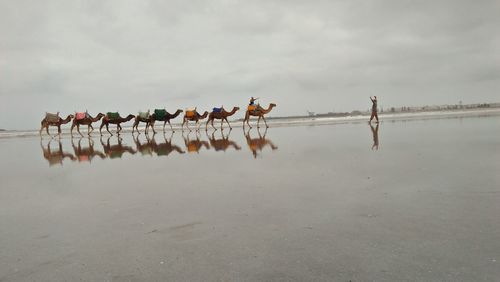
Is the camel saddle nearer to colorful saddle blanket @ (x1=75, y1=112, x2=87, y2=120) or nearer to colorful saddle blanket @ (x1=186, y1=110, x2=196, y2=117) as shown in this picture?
colorful saddle blanket @ (x1=75, y1=112, x2=87, y2=120)

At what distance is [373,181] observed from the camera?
5422 millimetres

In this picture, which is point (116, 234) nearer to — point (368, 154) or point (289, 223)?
point (289, 223)

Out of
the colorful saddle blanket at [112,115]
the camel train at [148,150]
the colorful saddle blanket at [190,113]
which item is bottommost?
the camel train at [148,150]

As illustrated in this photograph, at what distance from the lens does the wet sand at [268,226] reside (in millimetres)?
2646

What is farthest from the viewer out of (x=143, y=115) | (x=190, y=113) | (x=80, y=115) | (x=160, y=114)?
(x=160, y=114)

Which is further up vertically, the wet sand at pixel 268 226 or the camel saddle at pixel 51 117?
the camel saddle at pixel 51 117

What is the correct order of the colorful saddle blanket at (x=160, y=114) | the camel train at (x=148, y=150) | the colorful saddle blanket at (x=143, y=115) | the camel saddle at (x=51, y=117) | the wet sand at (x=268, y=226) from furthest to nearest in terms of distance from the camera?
1. the colorful saddle blanket at (x=160, y=114)
2. the colorful saddle blanket at (x=143, y=115)
3. the camel saddle at (x=51, y=117)
4. the camel train at (x=148, y=150)
5. the wet sand at (x=268, y=226)

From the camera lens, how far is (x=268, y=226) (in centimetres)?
360

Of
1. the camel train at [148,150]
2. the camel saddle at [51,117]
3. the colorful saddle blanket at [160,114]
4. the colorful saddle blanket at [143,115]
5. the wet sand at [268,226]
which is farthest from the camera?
the colorful saddle blanket at [160,114]

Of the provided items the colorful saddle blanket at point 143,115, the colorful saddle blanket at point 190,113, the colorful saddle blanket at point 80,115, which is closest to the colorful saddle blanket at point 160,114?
the colorful saddle blanket at point 143,115

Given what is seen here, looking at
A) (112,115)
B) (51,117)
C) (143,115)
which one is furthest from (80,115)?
(143,115)

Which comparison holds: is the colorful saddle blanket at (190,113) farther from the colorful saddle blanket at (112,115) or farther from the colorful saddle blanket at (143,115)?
the colorful saddle blanket at (112,115)

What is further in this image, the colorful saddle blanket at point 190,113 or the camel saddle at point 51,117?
the colorful saddle blanket at point 190,113

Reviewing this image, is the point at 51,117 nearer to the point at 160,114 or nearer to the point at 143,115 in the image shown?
the point at 143,115
